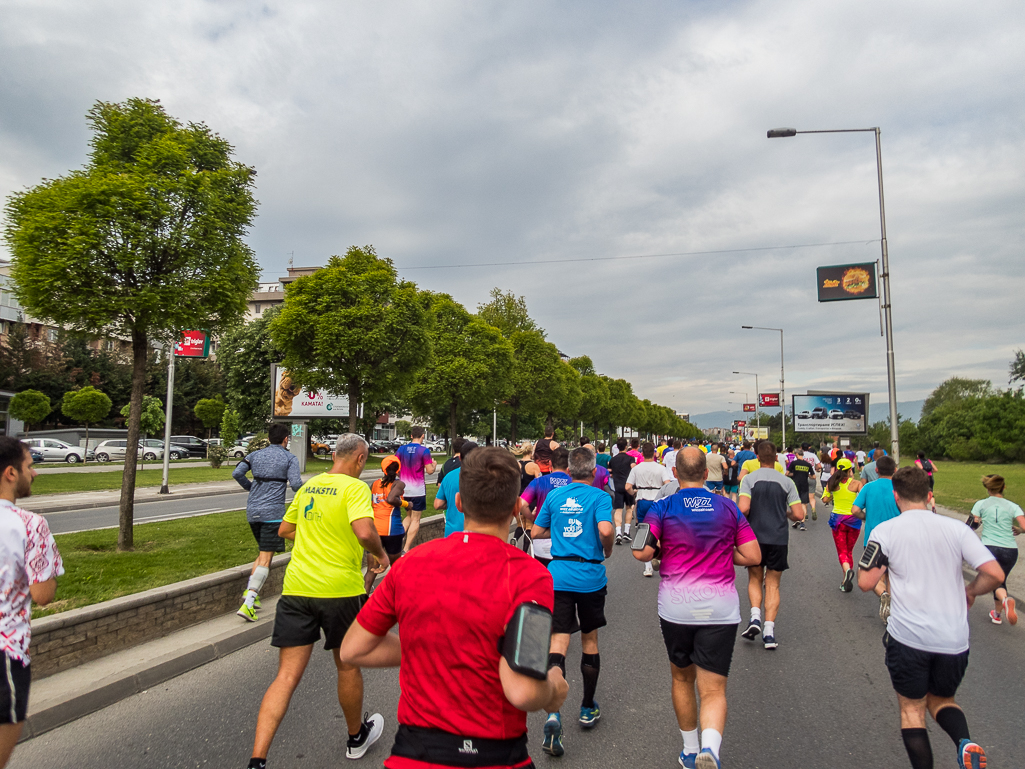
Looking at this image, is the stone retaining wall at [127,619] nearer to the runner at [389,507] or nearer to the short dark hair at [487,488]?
the runner at [389,507]

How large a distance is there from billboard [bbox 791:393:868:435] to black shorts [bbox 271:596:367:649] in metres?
50.0

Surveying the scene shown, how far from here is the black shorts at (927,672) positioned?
3.21 meters

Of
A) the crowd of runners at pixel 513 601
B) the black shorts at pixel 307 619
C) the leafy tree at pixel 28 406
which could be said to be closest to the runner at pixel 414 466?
the crowd of runners at pixel 513 601

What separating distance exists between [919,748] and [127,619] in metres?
5.69

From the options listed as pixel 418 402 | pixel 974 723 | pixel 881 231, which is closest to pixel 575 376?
pixel 418 402

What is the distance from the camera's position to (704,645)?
343 cm

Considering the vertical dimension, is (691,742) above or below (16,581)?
below

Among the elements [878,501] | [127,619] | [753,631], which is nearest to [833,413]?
[878,501]

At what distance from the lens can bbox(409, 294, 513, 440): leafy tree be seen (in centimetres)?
2662

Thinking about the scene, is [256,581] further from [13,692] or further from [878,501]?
[878,501]

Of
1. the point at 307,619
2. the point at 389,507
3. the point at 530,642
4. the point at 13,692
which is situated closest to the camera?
the point at 530,642

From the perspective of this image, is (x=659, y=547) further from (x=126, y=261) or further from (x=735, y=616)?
(x=126, y=261)

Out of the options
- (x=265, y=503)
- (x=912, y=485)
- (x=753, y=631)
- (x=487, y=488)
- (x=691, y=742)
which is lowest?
(x=753, y=631)

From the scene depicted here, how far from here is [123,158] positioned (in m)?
8.33
